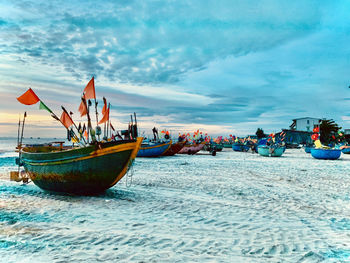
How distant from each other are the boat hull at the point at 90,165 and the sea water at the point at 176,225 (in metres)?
0.40

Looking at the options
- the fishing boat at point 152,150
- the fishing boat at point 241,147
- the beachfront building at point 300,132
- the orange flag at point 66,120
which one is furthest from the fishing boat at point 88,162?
the beachfront building at point 300,132

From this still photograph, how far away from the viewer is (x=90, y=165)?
7867 mm

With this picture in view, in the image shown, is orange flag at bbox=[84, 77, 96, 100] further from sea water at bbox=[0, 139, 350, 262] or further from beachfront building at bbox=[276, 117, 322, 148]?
beachfront building at bbox=[276, 117, 322, 148]

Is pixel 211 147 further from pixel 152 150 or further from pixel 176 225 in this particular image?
pixel 176 225

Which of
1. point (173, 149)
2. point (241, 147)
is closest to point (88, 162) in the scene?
point (173, 149)

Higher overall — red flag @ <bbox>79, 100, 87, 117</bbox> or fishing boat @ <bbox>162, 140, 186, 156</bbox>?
red flag @ <bbox>79, 100, 87, 117</bbox>

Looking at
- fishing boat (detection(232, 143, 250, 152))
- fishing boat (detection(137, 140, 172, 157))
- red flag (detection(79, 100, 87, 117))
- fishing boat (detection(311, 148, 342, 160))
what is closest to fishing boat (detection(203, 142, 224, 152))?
fishing boat (detection(232, 143, 250, 152))

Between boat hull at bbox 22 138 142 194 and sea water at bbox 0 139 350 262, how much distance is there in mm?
395

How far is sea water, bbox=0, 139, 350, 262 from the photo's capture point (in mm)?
4293

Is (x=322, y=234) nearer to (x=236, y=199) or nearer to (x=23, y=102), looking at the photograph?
(x=236, y=199)

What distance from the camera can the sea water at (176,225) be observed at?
14.1ft

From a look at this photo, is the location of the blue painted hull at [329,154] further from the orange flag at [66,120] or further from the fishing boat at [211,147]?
the orange flag at [66,120]

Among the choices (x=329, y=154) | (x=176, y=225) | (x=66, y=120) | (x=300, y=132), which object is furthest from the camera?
(x=300, y=132)

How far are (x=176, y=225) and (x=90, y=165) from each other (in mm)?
3492
